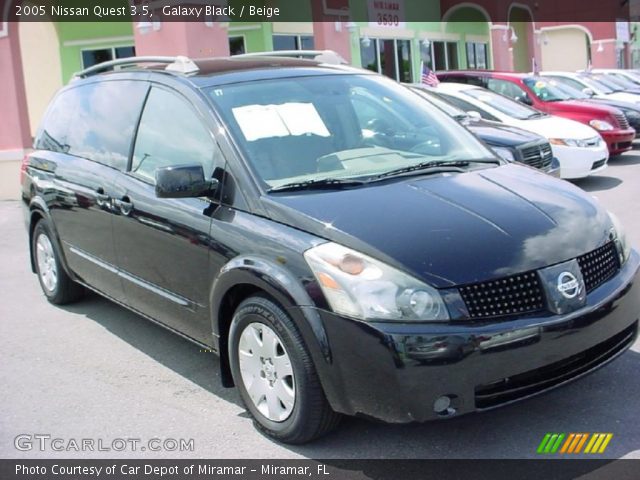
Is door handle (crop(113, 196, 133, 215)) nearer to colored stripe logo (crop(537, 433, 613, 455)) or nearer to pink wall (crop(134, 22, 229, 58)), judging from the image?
colored stripe logo (crop(537, 433, 613, 455))

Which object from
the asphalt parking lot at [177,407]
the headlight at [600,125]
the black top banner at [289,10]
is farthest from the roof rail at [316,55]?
the headlight at [600,125]

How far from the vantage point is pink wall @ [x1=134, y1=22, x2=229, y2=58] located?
12253mm

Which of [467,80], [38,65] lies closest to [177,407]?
[467,80]

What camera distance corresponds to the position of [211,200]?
13.1ft

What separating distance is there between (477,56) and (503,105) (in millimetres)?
17074

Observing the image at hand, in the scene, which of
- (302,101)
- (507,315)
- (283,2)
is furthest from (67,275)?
(283,2)

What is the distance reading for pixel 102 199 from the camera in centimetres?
489

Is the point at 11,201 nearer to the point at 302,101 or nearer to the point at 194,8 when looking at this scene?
the point at 194,8

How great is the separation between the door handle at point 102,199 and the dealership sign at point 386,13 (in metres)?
17.7

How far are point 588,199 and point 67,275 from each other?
3948mm

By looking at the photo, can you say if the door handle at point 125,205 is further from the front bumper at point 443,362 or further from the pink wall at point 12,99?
the pink wall at point 12,99

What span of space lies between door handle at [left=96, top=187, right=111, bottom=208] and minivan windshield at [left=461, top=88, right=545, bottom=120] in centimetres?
784

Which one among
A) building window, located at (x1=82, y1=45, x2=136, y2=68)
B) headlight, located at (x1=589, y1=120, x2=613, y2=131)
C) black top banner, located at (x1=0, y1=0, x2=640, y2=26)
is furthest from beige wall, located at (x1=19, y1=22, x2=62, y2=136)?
headlight, located at (x1=589, y1=120, x2=613, y2=131)

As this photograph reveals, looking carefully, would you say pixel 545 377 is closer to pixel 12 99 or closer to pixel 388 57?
pixel 12 99
